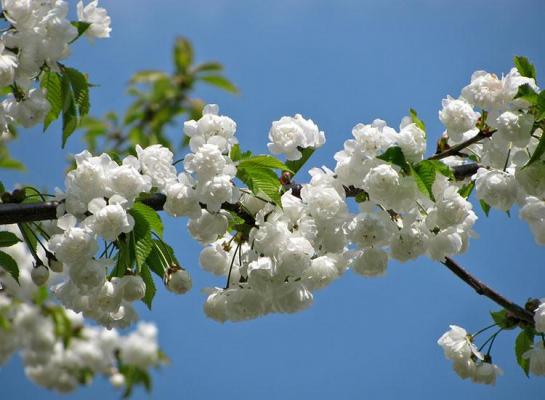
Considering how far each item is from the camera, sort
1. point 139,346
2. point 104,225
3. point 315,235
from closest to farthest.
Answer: point 104,225 < point 315,235 < point 139,346

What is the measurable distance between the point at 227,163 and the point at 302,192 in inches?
9.1

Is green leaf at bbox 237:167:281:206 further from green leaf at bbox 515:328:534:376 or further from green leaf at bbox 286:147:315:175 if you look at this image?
green leaf at bbox 515:328:534:376

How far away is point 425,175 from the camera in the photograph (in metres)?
2.05

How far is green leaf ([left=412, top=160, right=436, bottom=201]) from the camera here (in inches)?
78.9

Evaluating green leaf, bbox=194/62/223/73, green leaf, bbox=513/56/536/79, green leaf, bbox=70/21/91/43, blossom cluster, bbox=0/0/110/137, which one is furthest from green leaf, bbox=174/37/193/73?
green leaf, bbox=513/56/536/79

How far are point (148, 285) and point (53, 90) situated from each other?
0.77 meters

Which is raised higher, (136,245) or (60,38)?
(60,38)

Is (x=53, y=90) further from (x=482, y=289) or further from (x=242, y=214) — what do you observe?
(x=482, y=289)

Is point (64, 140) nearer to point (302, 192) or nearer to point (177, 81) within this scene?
point (302, 192)

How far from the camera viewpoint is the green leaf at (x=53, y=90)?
2.52 m

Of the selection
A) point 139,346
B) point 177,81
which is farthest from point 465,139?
point 139,346

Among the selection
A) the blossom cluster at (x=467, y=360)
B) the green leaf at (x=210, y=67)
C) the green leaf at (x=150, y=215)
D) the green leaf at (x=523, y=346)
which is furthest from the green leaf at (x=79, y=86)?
the green leaf at (x=210, y=67)

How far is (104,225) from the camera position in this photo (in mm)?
1986

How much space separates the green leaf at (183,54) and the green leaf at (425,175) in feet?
11.6
